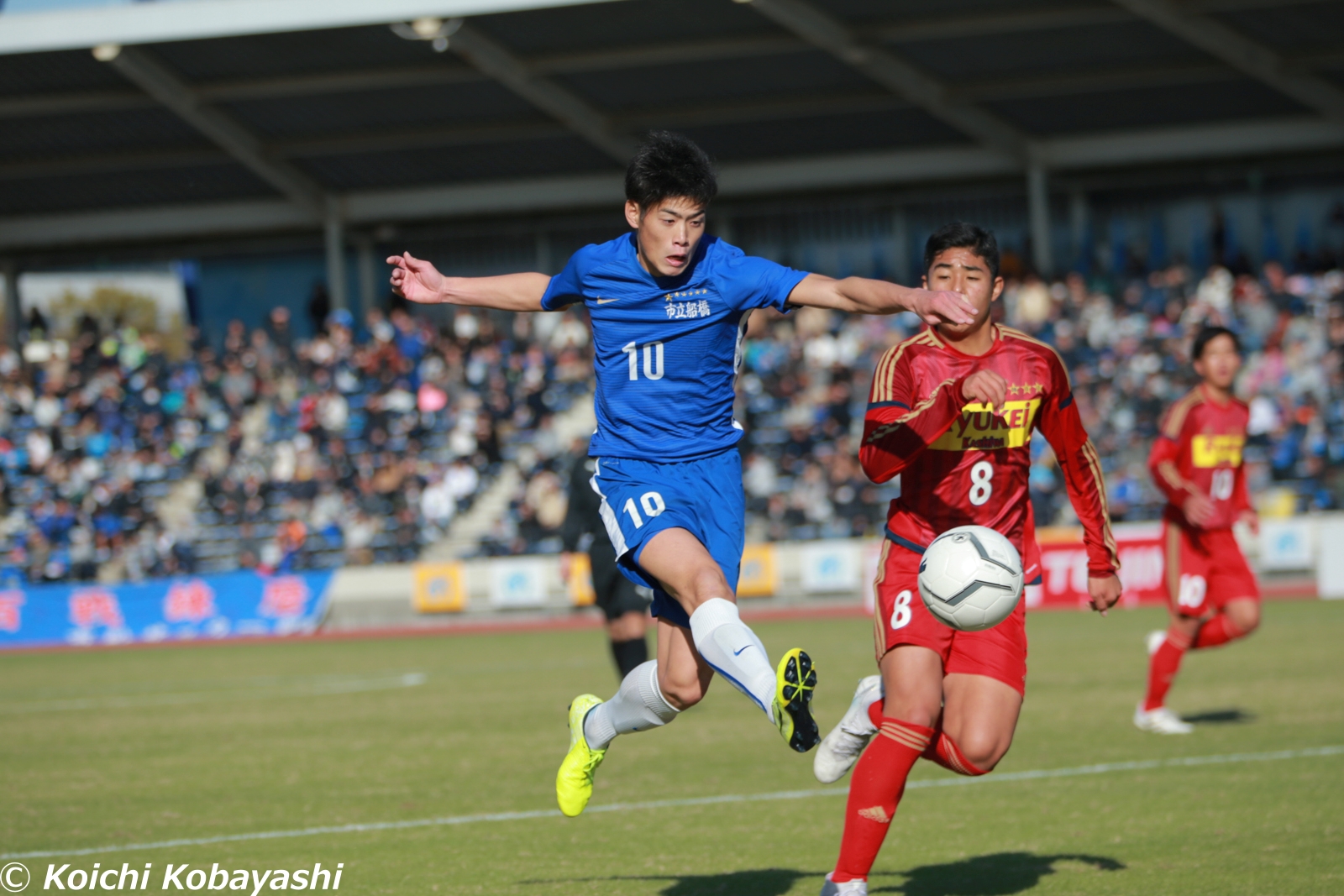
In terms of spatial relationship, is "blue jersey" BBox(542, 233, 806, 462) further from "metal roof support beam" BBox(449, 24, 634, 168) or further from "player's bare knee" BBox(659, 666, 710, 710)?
"metal roof support beam" BBox(449, 24, 634, 168)

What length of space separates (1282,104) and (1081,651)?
1741 centimetres

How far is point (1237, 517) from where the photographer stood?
9898mm

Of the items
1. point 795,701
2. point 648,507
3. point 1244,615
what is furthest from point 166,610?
point 795,701

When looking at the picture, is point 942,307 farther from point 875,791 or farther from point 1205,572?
point 1205,572

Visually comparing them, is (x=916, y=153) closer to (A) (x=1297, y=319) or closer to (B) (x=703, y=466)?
(A) (x=1297, y=319)

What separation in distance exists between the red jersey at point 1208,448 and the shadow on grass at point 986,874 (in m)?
4.20

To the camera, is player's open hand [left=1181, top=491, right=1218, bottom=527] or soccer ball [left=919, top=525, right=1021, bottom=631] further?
player's open hand [left=1181, top=491, right=1218, bottom=527]

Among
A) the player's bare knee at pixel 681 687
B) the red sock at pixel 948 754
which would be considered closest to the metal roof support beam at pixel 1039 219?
the red sock at pixel 948 754

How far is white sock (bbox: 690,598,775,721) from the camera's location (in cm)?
475

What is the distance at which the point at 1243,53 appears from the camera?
1008 inches

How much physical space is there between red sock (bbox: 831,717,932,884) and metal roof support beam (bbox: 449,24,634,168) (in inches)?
935

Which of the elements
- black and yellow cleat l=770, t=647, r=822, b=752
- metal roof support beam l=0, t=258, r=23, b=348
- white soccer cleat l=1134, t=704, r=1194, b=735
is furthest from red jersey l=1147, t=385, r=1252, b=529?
metal roof support beam l=0, t=258, r=23, b=348

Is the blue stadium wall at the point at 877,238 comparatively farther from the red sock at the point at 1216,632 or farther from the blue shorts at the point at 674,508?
the blue shorts at the point at 674,508

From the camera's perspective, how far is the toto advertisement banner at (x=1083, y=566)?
797 inches
